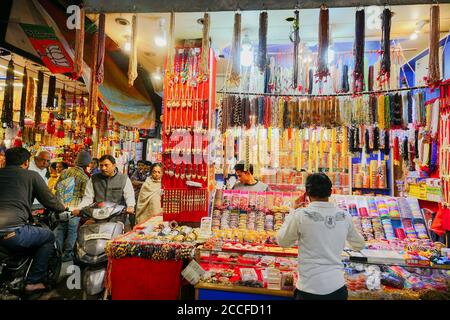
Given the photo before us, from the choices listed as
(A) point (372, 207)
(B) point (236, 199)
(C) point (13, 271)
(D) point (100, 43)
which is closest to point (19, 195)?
(C) point (13, 271)

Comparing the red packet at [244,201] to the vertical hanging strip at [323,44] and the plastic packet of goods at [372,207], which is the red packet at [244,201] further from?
the vertical hanging strip at [323,44]

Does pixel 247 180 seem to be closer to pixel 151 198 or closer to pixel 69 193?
pixel 151 198

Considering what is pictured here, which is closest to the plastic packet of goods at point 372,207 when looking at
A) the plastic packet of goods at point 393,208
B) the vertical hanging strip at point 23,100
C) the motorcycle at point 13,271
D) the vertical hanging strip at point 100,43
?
the plastic packet of goods at point 393,208

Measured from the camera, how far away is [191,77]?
161 inches

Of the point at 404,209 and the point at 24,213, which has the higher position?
the point at 404,209

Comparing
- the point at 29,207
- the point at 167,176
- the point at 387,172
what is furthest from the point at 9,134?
the point at 387,172

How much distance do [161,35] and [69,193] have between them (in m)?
3.32

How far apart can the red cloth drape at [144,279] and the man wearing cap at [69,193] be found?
291 cm

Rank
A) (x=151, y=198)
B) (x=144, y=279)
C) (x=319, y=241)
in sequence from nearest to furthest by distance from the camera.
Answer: (x=319, y=241), (x=144, y=279), (x=151, y=198)

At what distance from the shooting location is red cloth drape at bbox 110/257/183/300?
9.49 feet

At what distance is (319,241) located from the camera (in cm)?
216

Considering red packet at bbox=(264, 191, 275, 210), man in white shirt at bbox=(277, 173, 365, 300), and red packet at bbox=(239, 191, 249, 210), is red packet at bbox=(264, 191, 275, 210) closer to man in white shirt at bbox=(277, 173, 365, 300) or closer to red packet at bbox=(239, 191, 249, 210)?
red packet at bbox=(239, 191, 249, 210)

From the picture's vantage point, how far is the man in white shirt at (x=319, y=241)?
2154mm

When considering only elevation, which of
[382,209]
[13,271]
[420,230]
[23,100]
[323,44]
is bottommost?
[13,271]
